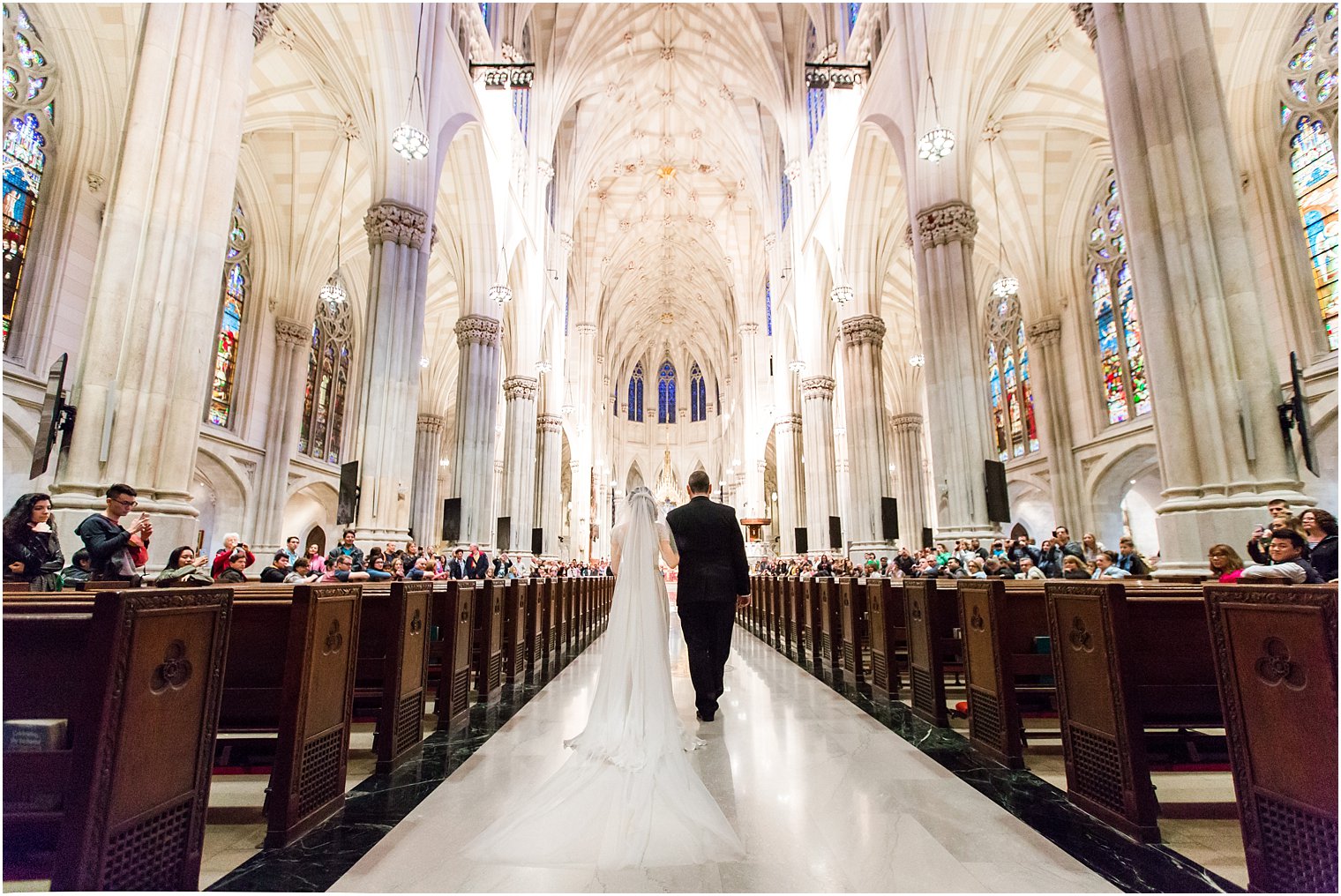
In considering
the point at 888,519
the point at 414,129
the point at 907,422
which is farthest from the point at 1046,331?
the point at 414,129

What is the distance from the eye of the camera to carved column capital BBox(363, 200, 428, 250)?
10633 millimetres

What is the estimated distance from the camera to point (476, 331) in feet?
52.0

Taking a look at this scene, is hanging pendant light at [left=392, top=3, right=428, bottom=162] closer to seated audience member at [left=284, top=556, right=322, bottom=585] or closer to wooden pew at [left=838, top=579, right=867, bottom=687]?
seated audience member at [left=284, top=556, right=322, bottom=585]

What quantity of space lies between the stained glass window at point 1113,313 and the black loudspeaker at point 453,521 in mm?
16865

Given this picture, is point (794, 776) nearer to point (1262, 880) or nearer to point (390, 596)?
point (1262, 880)

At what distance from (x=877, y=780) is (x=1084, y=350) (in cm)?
1803

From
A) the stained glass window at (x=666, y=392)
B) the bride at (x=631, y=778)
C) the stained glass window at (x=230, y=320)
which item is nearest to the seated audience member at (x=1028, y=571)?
the bride at (x=631, y=778)

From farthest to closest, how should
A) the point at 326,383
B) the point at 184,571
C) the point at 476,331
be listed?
the point at 326,383 < the point at 476,331 < the point at 184,571

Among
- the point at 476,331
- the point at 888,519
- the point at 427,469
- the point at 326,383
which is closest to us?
the point at 888,519

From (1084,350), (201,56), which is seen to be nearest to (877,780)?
(201,56)

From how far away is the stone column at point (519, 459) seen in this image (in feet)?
62.1

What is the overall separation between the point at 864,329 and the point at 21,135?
17.3 meters

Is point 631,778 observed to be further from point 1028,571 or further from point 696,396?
point 696,396

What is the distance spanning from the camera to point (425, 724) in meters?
4.54
